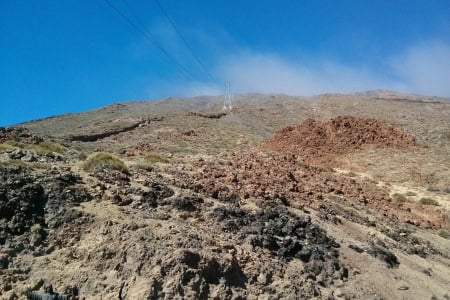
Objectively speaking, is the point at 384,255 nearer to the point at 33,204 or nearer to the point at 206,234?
the point at 206,234

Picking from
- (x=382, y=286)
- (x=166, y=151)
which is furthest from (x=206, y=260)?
(x=166, y=151)

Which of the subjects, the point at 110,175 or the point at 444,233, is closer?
the point at 110,175

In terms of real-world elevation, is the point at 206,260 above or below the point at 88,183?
below

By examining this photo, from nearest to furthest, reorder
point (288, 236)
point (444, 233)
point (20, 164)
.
Result: point (288, 236) < point (20, 164) < point (444, 233)

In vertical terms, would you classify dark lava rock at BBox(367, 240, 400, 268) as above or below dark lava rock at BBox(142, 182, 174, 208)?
below

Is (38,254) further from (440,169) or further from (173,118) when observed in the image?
(173,118)

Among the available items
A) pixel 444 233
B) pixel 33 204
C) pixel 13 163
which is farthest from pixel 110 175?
pixel 444 233

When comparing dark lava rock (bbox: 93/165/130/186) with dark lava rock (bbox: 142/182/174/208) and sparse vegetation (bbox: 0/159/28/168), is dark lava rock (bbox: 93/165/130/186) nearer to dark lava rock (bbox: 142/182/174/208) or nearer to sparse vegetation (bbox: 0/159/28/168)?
dark lava rock (bbox: 142/182/174/208)

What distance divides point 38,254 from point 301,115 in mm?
52559

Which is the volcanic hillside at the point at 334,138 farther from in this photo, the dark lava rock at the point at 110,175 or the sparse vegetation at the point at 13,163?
the sparse vegetation at the point at 13,163

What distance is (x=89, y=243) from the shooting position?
891 cm

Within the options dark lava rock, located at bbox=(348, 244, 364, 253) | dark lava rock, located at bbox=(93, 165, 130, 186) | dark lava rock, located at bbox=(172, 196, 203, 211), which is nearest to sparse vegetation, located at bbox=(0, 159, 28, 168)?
dark lava rock, located at bbox=(93, 165, 130, 186)

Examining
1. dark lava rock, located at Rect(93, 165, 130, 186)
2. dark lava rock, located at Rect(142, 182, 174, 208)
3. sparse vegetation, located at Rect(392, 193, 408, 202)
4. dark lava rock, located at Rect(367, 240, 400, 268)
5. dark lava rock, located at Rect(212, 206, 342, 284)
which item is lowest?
sparse vegetation, located at Rect(392, 193, 408, 202)

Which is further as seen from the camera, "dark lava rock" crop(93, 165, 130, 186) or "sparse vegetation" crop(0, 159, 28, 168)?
"dark lava rock" crop(93, 165, 130, 186)
